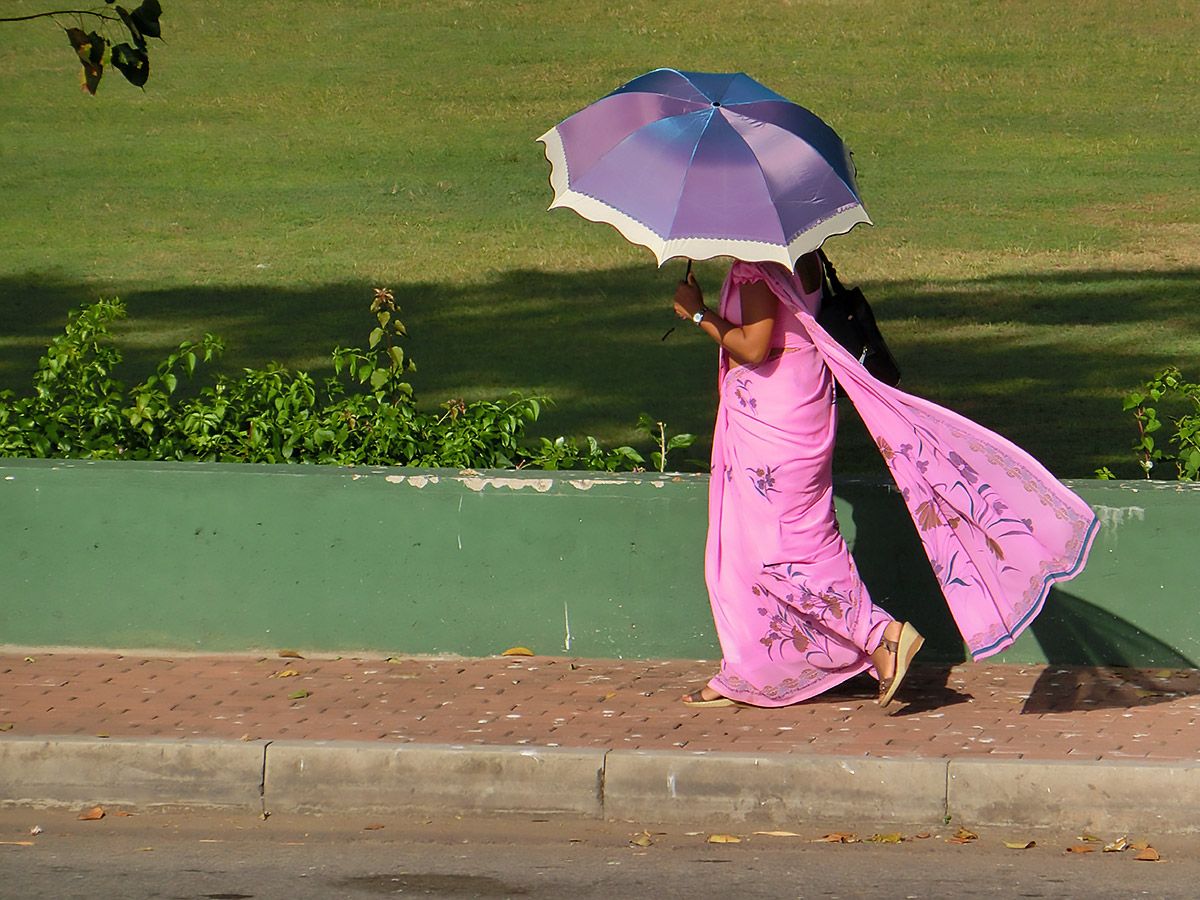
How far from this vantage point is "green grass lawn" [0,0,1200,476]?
16.0 meters

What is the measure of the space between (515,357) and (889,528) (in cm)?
877

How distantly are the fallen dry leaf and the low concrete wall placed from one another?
63.3 inches

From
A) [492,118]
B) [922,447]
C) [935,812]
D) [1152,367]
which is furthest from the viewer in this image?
[492,118]

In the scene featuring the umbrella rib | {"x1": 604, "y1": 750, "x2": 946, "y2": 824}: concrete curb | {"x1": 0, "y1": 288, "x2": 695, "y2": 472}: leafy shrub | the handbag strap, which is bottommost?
{"x1": 604, "y1": 750, "x2": 946, "y2": 824}: concrete curb

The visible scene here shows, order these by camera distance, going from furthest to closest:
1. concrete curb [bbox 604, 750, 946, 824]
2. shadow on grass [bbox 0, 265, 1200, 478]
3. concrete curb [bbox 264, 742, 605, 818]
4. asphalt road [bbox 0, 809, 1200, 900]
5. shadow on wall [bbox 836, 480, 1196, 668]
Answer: shadow on grass [bbox 0, 265, 1200, 478], shadow on wall [bbox 836, 480, 1196, 668], concrete curb [bbox 264, 742, 605, 818], concrete curb [bbox 604, 750, 946, 824], asphalt road [bbox 0, 809, 1200, 900]

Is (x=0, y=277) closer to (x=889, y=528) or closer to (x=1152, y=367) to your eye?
(x=1152, y=367)

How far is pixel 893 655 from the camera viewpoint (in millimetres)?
6922

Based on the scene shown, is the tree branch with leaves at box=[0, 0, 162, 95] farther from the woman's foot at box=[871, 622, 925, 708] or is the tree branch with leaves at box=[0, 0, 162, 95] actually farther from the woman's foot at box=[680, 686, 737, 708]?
the woman's foot at box=[871, 622, 925, 708]

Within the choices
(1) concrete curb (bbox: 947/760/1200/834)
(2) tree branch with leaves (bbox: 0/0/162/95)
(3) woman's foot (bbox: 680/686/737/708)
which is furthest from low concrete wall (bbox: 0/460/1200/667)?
(2) tree branch with leaves (bbox: 0/0/162/95)

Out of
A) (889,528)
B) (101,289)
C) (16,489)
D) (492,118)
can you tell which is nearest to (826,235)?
(889,528)

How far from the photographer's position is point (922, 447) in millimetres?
6805

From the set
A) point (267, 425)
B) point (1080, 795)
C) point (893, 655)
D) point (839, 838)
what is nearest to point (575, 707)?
point (893, 655)

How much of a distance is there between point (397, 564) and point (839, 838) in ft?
7.61

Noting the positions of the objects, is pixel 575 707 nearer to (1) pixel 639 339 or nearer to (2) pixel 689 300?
(2) pixel 689 300
